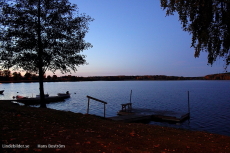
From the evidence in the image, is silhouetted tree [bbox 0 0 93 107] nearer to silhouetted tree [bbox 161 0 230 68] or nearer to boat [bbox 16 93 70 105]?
silhouetted tree [bbox 161 0 230 68]

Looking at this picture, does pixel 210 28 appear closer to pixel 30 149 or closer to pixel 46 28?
pixel 30 149

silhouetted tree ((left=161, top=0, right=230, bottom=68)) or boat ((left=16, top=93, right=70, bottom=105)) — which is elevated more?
silhouetted tree ((left=161, top=0, right=230, bottom=68))

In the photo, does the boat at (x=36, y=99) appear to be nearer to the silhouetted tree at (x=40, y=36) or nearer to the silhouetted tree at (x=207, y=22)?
the silhouetted tree at (x=40, y=36)

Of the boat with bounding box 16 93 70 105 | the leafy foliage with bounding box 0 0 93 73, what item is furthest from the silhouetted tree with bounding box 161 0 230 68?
the boat with bounding box 16 93 70 105

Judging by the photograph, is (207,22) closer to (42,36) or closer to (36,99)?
(42,36)

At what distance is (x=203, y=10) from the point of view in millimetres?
9156

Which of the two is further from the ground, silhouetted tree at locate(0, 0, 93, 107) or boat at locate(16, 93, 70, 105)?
silhouetted tree at locate(0, 0, 93, 107)

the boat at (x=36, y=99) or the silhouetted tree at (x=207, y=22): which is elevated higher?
the silhouetted tree at (x=207, y=22)

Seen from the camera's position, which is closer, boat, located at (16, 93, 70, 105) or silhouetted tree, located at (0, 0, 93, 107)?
silhouetted tree, located at (0, 0, 93, 107)

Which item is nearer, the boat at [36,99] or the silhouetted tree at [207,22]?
the silhouetted tree at [207,22]

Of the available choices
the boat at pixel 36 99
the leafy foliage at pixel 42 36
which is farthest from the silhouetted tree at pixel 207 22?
the boat at pixel 36 99

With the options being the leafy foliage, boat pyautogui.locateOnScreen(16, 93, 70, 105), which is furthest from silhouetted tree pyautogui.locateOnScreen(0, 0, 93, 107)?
boat pyautogui.locateOnScreen(16, 93, 70, 105)

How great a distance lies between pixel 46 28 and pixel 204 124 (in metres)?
24.0

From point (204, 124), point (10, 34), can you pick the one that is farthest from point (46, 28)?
point (204, 124)
